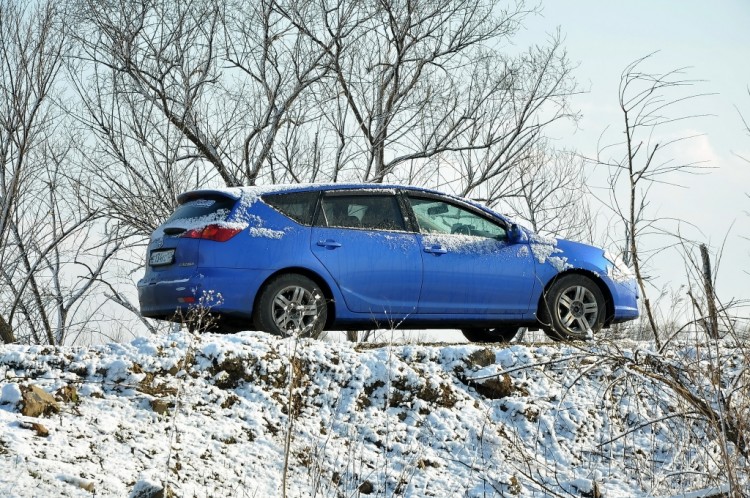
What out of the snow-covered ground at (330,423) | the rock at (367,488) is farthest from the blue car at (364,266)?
the rock at (367,488)

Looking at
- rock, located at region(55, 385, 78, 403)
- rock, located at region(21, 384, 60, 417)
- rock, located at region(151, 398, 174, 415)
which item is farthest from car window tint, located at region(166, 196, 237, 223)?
rock, located at region(21, 384, 60, 417)

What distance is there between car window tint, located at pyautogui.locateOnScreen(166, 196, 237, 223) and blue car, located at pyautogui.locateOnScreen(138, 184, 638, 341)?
0.04 feet

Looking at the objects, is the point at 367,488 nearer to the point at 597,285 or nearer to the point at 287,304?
the point at 287,304

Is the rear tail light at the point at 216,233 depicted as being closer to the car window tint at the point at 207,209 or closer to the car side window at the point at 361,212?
the car window tint at the point at 207,209

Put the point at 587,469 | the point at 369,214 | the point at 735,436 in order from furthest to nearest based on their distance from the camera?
the point at 369,214, the point at 587,469, the point at 735,436

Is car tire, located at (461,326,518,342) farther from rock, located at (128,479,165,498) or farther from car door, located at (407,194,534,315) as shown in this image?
rock, located at (128,479,165,498)

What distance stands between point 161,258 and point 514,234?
11.3ft

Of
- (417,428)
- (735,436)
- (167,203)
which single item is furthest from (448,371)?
(167,203)

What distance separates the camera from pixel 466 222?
842 cm

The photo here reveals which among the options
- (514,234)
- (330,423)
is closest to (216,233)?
(330,423)

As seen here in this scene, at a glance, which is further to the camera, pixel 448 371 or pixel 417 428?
pixel 448 371

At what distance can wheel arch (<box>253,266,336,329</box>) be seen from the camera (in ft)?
24.0

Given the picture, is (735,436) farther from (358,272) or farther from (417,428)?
(358,272)

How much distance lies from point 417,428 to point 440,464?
424 millimetres
